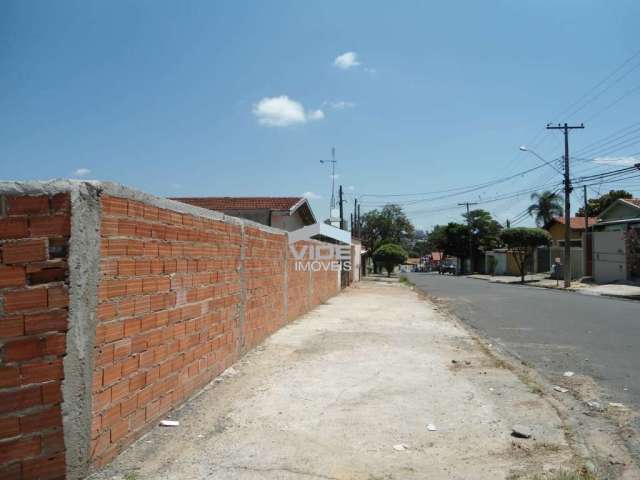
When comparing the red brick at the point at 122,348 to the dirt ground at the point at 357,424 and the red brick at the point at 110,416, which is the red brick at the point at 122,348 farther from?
the dirt ground at the point at 357,424

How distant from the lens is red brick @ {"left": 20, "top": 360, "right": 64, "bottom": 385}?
3.00 meters

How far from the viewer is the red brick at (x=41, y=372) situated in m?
3.00

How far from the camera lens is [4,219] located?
3012 millimetres

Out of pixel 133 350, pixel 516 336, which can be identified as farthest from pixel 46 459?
pixel 516 336

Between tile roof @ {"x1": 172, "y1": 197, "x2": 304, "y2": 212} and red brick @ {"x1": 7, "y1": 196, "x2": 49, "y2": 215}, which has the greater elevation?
tile roof @ {"x1": 172, "y1": 197, "x2": 304, "y2": 212}

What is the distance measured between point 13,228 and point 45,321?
0.58m

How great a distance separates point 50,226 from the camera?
3113 millimetres

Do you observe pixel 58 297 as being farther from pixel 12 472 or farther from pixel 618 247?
pixel 618 247

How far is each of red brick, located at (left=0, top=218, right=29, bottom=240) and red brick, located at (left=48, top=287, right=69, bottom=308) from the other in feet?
1.19

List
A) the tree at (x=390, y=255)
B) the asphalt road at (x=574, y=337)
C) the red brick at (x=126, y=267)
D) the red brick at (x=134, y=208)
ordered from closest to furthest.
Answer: the red brick at (x=126, y=267), the red brick at (x=134, y=208), the asphalt road at (x=574, y=337), the tree at (x=390, y=255)

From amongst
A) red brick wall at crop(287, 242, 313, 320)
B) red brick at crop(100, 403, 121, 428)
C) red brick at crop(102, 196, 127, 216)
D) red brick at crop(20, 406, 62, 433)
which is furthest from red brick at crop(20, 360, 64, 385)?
red brick wall at crop(287, 242, 313, 320)

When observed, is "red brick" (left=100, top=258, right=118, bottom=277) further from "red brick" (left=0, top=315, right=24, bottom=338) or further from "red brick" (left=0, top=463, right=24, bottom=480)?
"red brick" (left=0, top=463, right=24, bottom=480)

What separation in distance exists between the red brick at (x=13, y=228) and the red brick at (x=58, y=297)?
1.19ft

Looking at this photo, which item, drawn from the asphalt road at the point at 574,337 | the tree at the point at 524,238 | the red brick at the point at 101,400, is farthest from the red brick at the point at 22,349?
the tree at the point at 524,238
